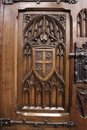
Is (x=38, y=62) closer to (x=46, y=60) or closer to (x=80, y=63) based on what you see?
(x=46, y=60)

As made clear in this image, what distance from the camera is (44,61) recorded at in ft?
3.31

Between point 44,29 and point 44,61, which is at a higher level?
point 44,29

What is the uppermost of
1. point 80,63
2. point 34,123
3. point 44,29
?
point 44,29

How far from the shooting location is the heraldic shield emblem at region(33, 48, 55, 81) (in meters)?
1.01

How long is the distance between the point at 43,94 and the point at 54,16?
1.76 ft

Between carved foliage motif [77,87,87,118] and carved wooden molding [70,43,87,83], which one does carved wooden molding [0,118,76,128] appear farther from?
carved wooden molding [70,43,87,83]

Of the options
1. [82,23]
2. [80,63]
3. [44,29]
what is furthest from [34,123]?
[82,23]

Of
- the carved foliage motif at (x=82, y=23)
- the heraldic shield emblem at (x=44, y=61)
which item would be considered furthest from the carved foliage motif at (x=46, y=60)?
the carved foliage motif at (x=82, y=23)

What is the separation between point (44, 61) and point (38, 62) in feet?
0.14

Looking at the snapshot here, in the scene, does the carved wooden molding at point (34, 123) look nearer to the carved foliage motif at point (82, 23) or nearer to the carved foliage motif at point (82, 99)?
the carved foliage motif at point (82, 99)

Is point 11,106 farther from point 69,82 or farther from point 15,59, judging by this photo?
point 69,82

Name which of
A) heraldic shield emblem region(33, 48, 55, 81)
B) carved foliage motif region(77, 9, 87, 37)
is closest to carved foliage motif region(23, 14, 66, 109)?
heraldic shield emblem region(33, 48, 55, 81)

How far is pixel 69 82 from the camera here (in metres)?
1.00

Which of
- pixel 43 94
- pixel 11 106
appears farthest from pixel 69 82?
pixel 11 106
